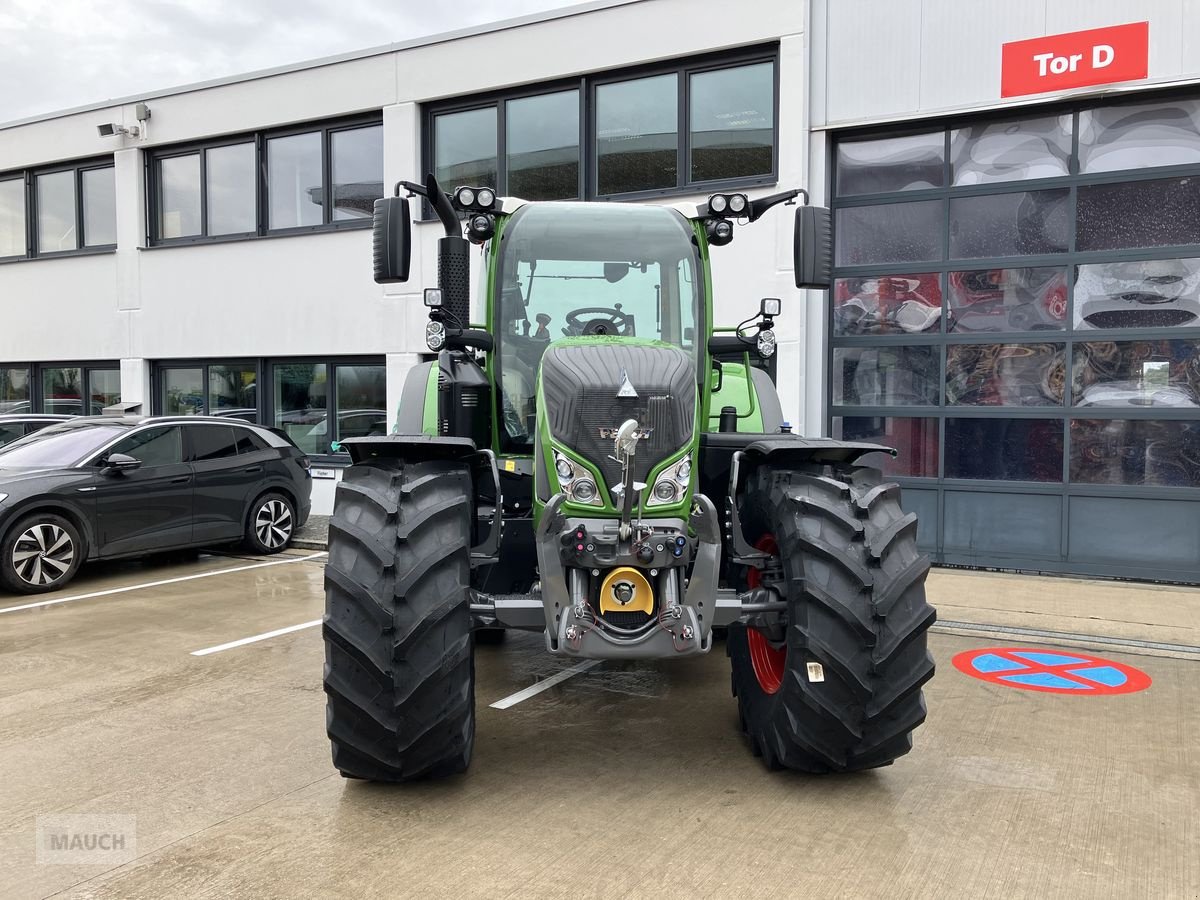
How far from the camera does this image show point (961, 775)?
4.31 meters

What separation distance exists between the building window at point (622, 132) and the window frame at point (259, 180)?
5.07 ft

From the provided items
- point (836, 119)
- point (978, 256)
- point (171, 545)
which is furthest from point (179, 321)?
point (978, 256)

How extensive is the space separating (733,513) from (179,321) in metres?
12.3

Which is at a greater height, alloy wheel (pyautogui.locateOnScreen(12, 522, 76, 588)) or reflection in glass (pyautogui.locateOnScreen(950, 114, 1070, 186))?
reflection in glass (pyautogui.locateOnScreen(950, 114, 1070, 186))

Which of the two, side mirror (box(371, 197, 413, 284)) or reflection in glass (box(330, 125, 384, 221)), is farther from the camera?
reflection in glass (box(330, 125, 384, 221))

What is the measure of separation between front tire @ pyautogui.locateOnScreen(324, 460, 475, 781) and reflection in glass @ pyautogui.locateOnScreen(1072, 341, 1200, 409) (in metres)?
7.52

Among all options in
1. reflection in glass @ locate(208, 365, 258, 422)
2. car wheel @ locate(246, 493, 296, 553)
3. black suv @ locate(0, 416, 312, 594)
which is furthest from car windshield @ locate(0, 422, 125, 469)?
reflection in glass @ locate(208, 365, 258, 422)

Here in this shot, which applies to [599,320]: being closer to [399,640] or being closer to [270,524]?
[399,640]

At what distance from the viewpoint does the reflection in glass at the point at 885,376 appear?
395 inches

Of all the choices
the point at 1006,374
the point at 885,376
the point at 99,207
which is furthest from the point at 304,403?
the point at 1006,374

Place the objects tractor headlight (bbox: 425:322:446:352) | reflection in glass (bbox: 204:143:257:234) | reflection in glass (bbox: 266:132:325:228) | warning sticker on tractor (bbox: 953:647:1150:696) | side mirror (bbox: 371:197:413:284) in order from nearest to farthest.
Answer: side mirror (bbox: 371:197:413:284) → tractor headlight (bbox: 425:322:446:352) → warning sticker on tractor (bbox: 953:647:1150:696) → reflection in glass (bbox: 266:132:325:228) → reflection in glass (bbox: 204:143:257:234)

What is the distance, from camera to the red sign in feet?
28.9

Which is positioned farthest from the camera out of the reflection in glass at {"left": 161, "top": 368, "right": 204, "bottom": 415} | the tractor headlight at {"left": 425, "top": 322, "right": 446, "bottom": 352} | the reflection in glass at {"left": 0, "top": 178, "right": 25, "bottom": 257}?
the reflection in glass at {"left": 0, "top": 178, "right": 25, "bottom": 257}

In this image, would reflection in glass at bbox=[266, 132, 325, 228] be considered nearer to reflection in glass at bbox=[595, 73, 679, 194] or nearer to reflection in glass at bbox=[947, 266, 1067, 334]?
reflection in glass at bbox=[595, 73, 679, 194]
